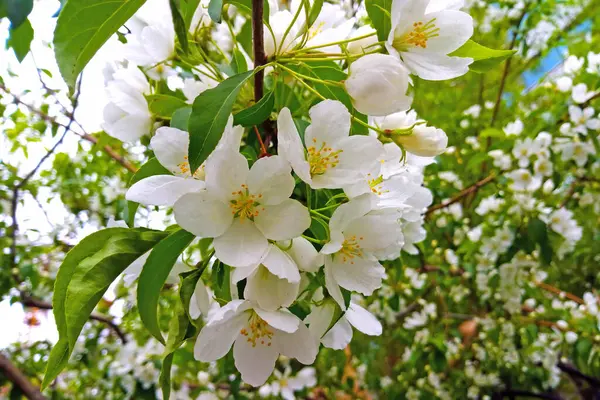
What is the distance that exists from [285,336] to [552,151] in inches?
61.8

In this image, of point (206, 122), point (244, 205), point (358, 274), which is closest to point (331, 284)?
point (358, 274)

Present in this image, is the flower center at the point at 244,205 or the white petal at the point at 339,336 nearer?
the flower center at the point at 244,205

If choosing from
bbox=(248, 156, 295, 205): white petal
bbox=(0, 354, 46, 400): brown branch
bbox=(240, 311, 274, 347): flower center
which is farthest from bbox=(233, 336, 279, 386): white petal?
bbox=(0, 354, 46, 400): brown branch

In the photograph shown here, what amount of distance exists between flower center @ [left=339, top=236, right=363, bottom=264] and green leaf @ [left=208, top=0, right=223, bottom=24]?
322 millimetres

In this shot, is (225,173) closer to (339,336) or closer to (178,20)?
(178,20)

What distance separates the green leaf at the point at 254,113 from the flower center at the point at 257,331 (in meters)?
0.27

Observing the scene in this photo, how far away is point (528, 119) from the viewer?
1.97 m

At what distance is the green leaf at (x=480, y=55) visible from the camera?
71cm

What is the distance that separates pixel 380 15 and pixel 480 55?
7.0 inches

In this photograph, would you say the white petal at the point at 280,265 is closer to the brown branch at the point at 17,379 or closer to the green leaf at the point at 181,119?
the green leaf at the point at 181,119

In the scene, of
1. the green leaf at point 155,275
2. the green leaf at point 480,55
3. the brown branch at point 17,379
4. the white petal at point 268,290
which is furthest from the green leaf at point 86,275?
the brown branch at point 17,379

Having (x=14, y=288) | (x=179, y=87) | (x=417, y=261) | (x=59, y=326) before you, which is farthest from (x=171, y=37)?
(x=14, y=288)

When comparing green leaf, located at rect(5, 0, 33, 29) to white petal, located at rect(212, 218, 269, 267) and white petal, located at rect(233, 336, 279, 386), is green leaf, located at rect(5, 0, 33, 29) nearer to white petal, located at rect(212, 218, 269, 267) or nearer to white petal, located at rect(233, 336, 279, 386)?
white petal, located at rect(212, 218, 269, 267)

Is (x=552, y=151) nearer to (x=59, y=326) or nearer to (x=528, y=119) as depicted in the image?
(x=528, y=119)
